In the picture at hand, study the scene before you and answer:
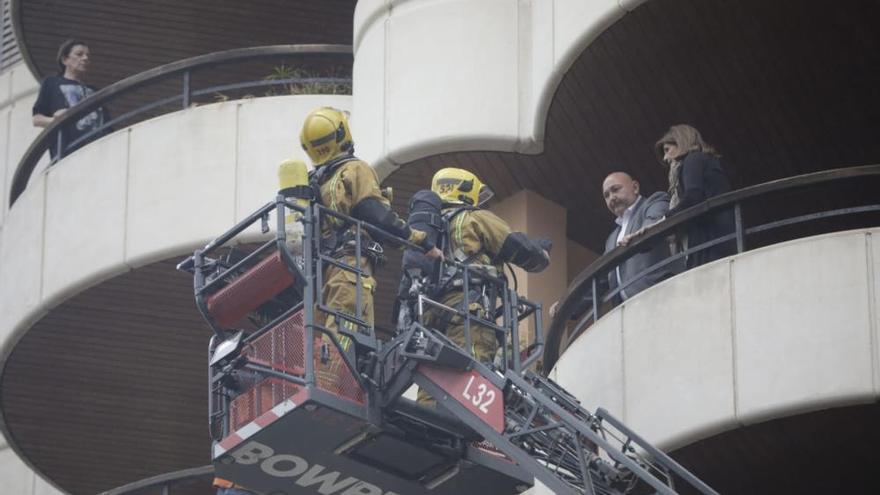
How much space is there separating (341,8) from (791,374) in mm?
11533

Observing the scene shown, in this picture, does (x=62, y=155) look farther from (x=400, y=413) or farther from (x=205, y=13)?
(x=400, y=413)

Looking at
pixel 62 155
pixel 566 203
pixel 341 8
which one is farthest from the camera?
pixel 341 8

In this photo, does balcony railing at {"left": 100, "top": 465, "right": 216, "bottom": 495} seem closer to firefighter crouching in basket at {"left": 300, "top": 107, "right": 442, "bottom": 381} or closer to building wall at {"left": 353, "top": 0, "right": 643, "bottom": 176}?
building wall at {"left": 353, "top": 0, "right": 643, "bottom": 176}

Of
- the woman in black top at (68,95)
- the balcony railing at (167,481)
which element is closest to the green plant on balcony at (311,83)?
the woman in black top at (68,95)

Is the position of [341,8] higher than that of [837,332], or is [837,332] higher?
[341,8]

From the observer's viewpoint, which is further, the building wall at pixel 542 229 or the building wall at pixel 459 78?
the building wall at pixel 542 229

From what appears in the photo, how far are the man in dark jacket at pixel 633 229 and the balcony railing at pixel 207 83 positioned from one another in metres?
5.29

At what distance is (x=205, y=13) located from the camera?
1110 inches

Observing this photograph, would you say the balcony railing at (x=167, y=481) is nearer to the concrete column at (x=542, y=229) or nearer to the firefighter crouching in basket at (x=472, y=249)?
the concrete column at (x=542, y=229)

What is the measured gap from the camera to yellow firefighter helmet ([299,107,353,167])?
1869cm

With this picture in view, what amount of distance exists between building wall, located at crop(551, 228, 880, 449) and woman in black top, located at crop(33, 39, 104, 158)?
8.81m

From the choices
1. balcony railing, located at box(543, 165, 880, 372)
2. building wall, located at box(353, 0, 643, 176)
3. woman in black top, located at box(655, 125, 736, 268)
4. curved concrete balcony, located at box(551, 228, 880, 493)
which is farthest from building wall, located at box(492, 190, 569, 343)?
woman in black top, located at box(655, 125, 736, 268)

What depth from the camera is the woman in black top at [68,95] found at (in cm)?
2616

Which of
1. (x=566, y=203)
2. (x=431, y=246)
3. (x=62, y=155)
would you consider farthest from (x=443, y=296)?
(x=62, y=155)
